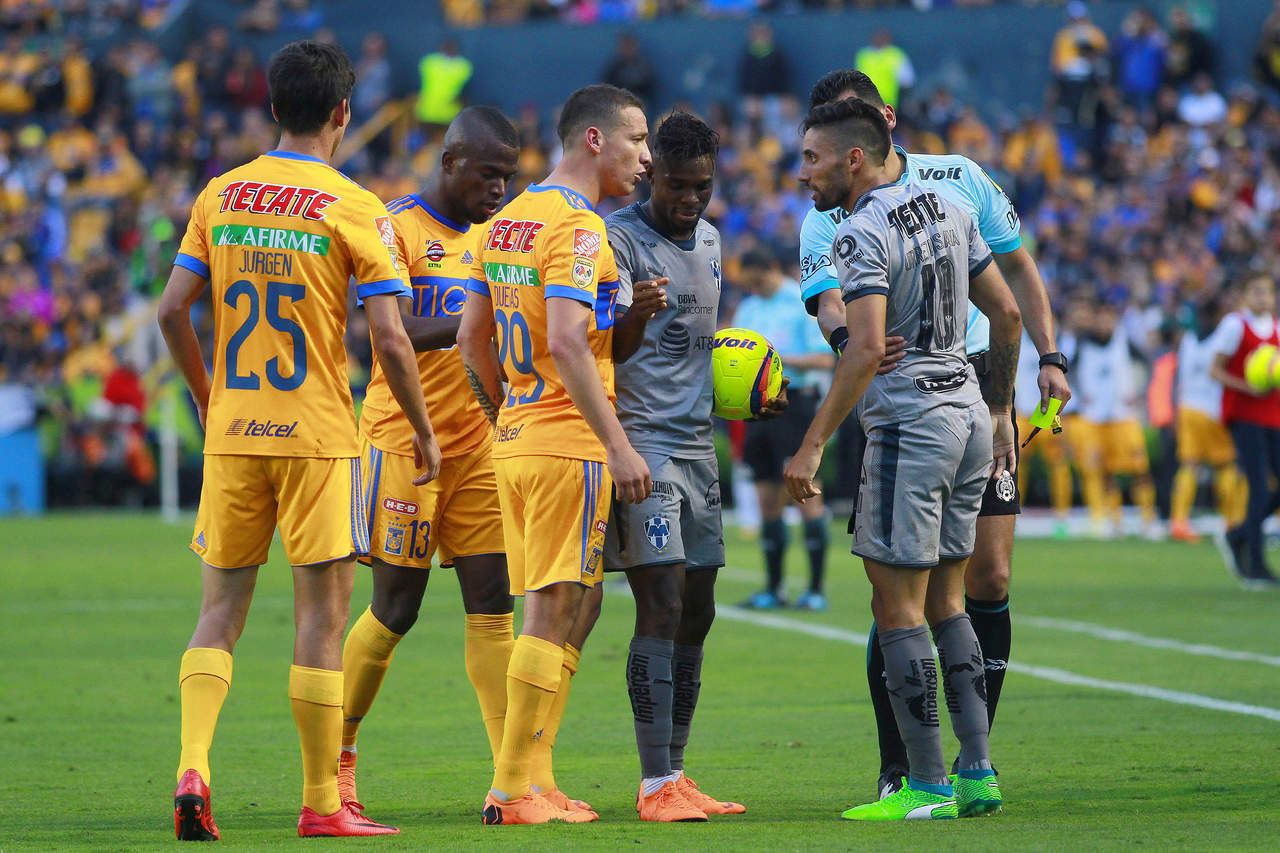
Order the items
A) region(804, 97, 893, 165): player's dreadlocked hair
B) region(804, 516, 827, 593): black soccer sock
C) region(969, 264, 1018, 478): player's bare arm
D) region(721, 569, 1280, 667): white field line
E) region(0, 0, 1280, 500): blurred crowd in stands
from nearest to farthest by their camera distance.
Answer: region(804, 97, 893, 165): player's dreadlocked hair < region(969, 264, 1018, 478): player's bare arm < region(721, 569, 1280, 667): white field line < region(804, 516, 827, 593): black soccer sock < region(0, 0, 1280, 500): blurred crowd in stands

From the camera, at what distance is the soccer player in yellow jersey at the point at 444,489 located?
6438 millimetres

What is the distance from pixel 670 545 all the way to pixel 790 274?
1790cm

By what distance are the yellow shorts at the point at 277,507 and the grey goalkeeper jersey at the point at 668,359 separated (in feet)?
3.39

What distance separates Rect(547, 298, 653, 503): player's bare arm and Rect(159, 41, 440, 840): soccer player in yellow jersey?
49 cm

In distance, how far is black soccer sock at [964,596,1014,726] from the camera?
6609mm

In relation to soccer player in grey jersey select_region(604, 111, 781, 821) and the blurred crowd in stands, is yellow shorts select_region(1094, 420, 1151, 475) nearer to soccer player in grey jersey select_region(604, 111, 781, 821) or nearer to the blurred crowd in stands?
the blurred crowd in stands

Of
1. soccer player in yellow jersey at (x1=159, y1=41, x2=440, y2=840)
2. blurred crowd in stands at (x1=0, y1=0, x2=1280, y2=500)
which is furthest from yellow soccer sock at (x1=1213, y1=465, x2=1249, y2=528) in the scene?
soccer player in yellow jersey at (x1=159, y1=41, x2=440, y2=840)

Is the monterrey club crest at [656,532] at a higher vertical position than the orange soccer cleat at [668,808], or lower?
higher

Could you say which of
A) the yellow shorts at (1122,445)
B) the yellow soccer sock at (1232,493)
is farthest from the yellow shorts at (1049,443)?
the yellow soccer sock at (1232,493)

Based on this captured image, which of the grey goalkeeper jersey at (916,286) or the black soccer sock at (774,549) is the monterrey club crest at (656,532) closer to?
the grey goalkeeper jersey at (916,286)

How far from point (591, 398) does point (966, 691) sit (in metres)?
1.66

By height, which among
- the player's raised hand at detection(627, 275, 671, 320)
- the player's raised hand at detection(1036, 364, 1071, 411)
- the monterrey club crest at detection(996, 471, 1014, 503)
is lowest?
the monterrey club crest at detection(996, 471, 1014, 503)

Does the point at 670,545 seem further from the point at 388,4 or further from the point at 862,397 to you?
the point at 388,4

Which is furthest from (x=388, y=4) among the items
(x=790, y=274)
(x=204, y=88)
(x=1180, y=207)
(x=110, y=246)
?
(x=1180, y=207)
